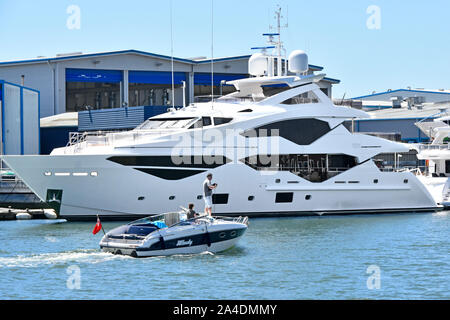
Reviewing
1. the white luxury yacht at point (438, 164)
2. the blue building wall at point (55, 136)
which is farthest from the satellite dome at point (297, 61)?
the blue building wall at point (55, 136)

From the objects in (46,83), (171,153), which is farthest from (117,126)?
(171,153)

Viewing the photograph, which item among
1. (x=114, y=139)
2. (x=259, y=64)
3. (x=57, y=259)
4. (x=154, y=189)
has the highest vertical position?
(x=259, y=64)

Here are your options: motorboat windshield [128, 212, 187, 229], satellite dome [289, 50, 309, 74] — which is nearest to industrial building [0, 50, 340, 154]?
satellite dome [289, 50, 309, 74]

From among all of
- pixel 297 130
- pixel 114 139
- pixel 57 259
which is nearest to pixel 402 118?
pixel 297 130

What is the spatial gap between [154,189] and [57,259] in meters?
8.93

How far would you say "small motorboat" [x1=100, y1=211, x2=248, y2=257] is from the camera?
70.4 ft

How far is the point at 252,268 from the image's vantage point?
20219mm

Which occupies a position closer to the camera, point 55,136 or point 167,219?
point 167,219

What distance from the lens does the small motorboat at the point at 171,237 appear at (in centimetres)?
2145

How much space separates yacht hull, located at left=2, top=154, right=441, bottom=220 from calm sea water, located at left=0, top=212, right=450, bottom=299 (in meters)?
1.92

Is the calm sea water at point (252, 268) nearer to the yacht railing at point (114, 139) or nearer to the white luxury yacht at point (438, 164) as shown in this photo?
the yacht railing at point (114, 139)

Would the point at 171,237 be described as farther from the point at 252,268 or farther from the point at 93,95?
the point at 93,95

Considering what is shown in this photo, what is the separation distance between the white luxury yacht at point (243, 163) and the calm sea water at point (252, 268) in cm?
229

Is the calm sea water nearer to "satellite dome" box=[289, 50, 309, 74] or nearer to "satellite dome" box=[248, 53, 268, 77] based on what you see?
"satellite dome" box=[289, 50, 309, 74]
